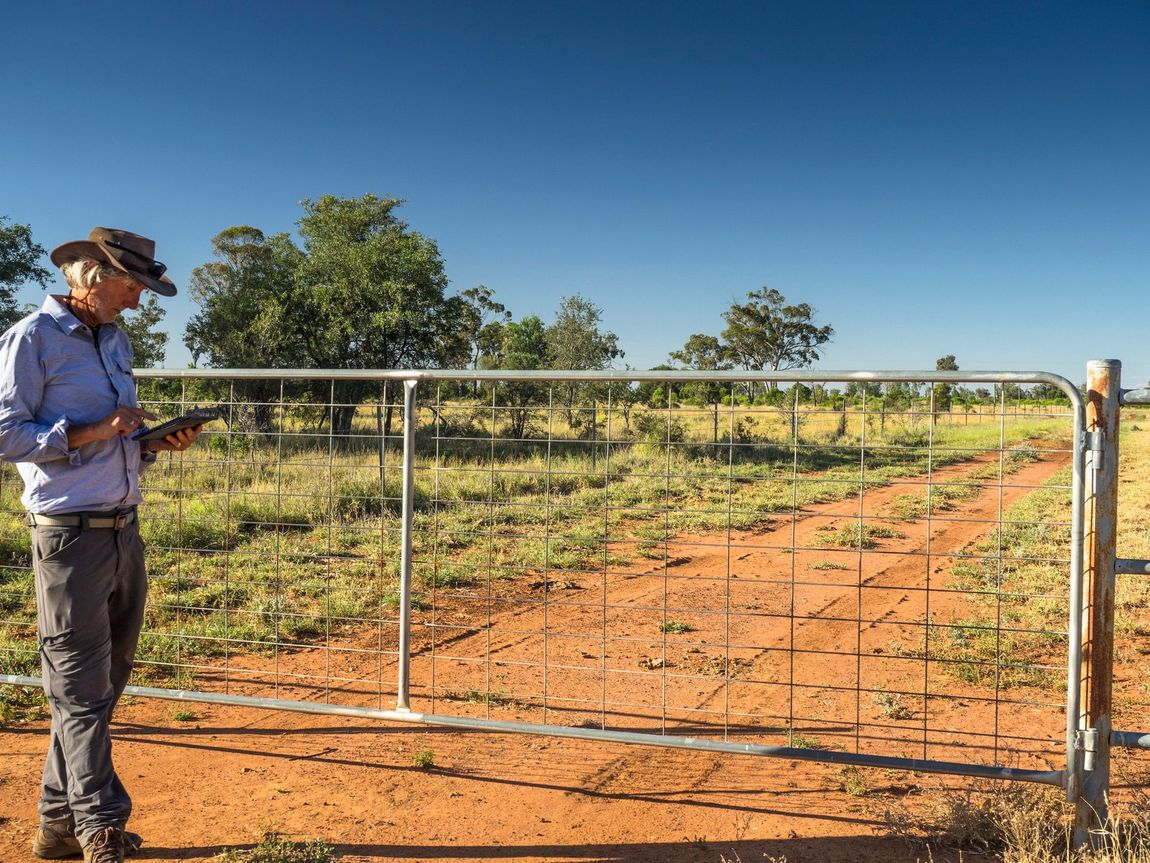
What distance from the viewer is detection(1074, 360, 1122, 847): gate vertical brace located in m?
3.68

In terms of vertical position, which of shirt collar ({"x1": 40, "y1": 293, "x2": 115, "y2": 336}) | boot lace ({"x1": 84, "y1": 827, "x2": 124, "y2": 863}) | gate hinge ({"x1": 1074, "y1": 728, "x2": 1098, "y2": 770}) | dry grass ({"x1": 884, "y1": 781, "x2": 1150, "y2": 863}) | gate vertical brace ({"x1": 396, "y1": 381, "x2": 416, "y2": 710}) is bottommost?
dry grass ({"x1": 884, "y1": 781, "x2": 1150, "y2": 863})

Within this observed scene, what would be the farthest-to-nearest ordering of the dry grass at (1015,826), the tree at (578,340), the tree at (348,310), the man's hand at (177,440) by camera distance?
the tree at (578,340) < the tree at (348,310) < the man's hand at (177,440) < the dry grass at (1015,826)

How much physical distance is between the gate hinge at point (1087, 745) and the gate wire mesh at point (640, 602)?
0.57 ft

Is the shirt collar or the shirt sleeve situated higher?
the shirt collar

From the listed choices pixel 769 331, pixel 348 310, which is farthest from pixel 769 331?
pixel 348 310

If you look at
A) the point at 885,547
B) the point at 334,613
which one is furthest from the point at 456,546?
the point at 885,547

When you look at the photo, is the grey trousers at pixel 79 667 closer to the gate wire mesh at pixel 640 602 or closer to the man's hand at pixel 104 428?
the man's hand at pixel 104 428

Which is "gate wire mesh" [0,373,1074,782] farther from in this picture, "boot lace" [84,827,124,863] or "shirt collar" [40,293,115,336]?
"boot lace" [84,827,124,863]

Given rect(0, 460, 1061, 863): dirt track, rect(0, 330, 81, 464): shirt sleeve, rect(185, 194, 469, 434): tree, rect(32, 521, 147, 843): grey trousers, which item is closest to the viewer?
rect(0, 330, 81, 464): shirt sleeve

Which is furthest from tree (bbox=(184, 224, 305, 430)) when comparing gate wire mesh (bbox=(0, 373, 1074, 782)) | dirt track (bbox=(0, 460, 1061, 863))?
dirt track (bbox=(0, 460, 1061, 863))

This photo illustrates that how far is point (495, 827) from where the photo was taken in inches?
156

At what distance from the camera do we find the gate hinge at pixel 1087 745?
3.70 meters

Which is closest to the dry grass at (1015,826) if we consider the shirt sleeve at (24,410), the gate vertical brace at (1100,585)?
the gate vertical brace at (1100,585)

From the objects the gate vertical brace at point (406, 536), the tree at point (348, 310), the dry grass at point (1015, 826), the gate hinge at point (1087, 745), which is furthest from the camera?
the tree at point (348, 310)
